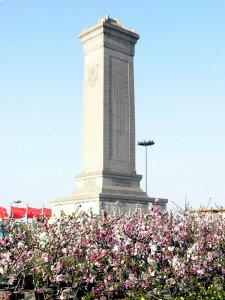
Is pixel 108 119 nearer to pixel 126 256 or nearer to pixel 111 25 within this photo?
pixel 111 25

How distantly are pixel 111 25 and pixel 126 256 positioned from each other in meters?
43.7

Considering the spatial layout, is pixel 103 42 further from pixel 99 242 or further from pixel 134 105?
pixel 99 242

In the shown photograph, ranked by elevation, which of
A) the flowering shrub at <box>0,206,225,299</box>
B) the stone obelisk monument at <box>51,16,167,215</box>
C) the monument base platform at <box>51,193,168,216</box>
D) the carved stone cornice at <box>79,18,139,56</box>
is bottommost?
the flowering shrub at <box>0,206,225,299</box>

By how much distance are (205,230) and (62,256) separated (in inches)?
212

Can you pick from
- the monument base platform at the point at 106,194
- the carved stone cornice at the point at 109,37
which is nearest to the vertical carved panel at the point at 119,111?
the carved stone cornice at the point at 109,37

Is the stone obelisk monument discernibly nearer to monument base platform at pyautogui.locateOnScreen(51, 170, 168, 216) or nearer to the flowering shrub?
monument base platform at pyautogui.locateOnScreen(51, 170, 168, 216)

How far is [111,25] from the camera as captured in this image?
53500mm

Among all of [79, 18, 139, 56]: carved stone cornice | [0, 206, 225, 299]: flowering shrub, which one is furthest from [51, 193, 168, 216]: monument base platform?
[0, 206, 225, 299]: flowering shrub

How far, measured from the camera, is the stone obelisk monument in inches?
2018

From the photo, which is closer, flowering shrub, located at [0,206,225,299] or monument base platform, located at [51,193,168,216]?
flowering shrub, located at [0,206,225,299]

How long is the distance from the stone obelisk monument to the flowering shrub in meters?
34.3

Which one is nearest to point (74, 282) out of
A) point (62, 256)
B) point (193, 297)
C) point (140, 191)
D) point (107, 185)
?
point (62, 256)

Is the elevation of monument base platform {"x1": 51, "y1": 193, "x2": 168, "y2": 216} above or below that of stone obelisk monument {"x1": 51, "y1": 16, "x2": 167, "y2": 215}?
below

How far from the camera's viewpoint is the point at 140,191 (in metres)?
53.1
